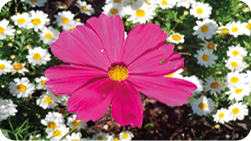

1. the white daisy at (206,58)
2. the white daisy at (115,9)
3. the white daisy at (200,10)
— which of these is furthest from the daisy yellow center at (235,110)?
the white daisy at (115,9)

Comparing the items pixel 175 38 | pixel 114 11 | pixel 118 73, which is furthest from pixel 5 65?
pixel 175 38

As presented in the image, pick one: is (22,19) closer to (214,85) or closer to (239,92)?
(214,85)

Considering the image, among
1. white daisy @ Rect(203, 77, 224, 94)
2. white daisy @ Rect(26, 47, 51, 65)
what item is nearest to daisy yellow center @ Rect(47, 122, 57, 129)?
white daisy @ Rect(26, 47, 51, 65)

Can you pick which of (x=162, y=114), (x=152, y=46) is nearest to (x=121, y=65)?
(x=152, y=46)

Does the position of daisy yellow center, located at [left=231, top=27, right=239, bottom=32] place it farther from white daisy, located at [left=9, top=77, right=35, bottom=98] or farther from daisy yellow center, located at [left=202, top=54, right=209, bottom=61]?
white daisy, located at [left=9, top=77, right=35, bottom=98]

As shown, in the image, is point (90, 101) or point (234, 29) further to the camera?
point (234, 29)
